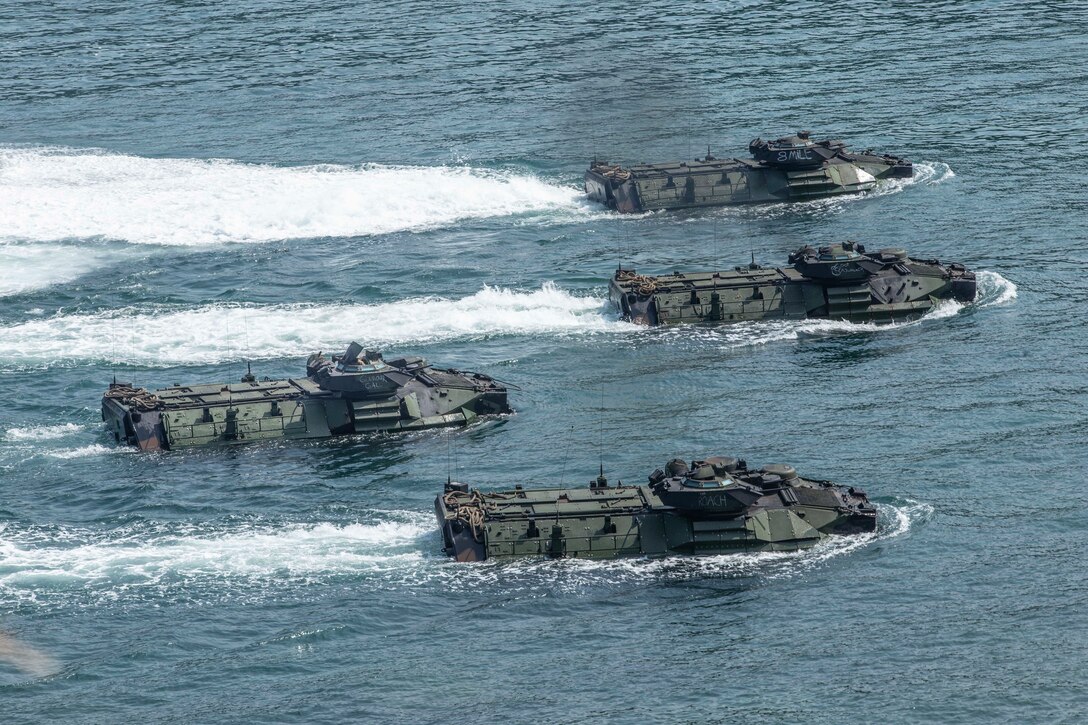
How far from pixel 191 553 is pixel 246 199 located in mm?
54424

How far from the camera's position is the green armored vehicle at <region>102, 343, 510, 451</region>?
262 ft

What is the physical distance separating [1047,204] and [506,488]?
162 feet

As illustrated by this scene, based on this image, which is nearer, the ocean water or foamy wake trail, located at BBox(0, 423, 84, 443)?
the ocean water

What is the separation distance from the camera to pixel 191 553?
67625 millimetres

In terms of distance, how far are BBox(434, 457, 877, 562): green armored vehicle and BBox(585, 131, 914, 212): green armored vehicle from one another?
49.1 meters

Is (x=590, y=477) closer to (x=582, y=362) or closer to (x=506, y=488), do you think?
(x=506, y=488)

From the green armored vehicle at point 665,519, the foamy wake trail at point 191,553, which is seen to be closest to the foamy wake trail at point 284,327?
the foamy wake trail at point 191,553

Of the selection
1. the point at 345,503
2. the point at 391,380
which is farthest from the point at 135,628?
the point at 391,380

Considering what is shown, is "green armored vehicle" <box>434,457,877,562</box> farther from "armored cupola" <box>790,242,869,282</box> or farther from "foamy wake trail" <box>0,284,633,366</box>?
"armored cupola" <box>790,242,869,282</box>

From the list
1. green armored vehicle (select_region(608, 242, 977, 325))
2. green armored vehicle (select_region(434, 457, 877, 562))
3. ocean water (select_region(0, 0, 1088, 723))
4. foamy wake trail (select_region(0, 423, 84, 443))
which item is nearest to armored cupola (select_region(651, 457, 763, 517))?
green armored vehicle (select_region(434, 457, 877, 562))

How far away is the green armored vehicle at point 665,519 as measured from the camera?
6656cm

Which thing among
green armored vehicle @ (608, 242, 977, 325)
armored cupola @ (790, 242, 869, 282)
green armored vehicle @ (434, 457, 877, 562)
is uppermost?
armored cupola @ (790, 242, 869, 282)

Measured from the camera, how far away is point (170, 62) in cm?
15325

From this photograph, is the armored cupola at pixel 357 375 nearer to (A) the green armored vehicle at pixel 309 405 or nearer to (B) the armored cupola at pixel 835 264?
(A) the green armored vehicle at pixel 309 405
